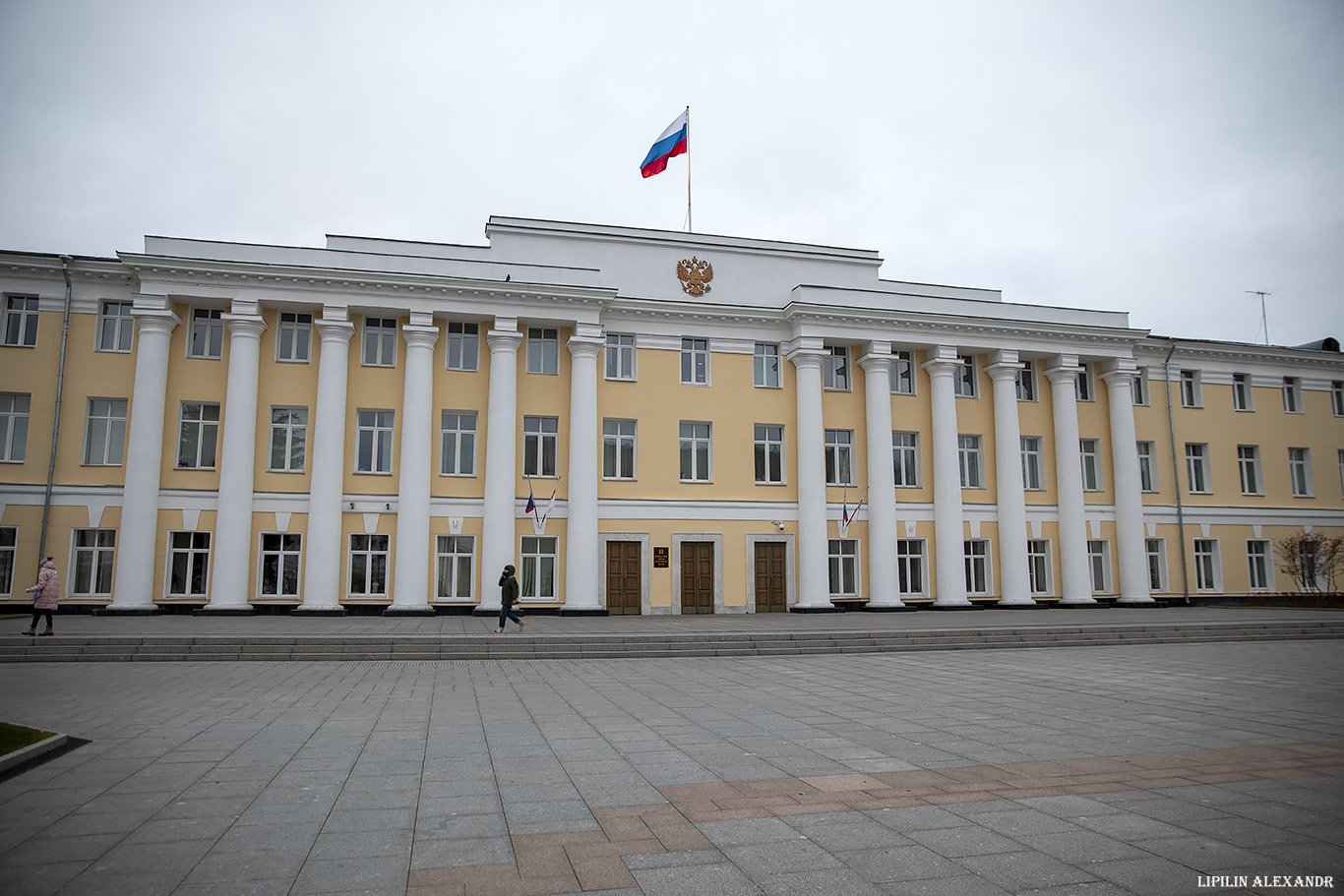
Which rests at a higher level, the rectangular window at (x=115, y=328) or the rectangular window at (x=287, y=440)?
the rectangular window at (x=115, y=328)

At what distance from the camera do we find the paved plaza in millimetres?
5406

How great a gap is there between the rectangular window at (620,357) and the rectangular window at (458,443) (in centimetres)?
519

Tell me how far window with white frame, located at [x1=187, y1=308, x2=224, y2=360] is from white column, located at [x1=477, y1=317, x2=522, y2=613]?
8.87m

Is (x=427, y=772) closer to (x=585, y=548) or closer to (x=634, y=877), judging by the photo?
(x=634, y=877)

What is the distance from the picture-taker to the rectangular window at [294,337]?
28641 millimetres

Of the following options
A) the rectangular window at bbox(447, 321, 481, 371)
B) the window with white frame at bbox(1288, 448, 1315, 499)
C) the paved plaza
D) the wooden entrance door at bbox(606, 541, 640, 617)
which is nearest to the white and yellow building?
the wooden entrance door at bbox(606, 541, 640, 617)

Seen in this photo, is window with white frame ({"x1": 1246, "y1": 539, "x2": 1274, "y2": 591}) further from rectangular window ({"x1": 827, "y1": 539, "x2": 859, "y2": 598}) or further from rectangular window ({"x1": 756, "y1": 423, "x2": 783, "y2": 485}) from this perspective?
rectangular window ({"x1": 756, "y1": 423, "x2": 783, "y2": 485})

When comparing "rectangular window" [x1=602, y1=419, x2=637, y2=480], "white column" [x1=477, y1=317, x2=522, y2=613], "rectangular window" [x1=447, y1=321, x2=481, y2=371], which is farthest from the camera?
"rectangular window" [x1=602, y1=419, x2=637, y2=480]

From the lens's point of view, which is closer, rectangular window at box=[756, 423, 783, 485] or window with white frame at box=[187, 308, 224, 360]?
window with white frame at box=[187, 308, 224, 360]

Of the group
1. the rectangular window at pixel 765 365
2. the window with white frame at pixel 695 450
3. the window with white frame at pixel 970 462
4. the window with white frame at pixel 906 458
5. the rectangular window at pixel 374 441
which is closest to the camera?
the rectangular window at pixel 374 441

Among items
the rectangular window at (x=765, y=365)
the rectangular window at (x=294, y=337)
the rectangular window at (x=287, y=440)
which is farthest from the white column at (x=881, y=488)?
the rectangular window at (x=287, y=440)

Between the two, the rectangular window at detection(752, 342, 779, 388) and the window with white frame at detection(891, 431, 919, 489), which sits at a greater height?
the rectangular window at detection(752, 342, 779, 388)

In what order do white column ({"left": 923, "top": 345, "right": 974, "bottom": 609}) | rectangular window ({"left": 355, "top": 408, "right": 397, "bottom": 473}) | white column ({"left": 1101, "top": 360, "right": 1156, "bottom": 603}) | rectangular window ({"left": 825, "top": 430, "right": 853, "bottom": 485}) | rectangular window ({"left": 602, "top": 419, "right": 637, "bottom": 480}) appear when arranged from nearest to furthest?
rectangular window ({"left": 355, "top": 408, "right": 397, "bottom": 473}) → rectangular window ({"left": 602, "top": 419, "right": 637, "bottom": 480}) → white column ({"left": 923, "top": 345, "right": 974, "bottom": 609}) → rectangular window ({"left": 825, "top": 430, "right": 853, "bottom": 485}) → white column ({"left": 1101, "top": 360, "right": 1156, "bottom": 603})

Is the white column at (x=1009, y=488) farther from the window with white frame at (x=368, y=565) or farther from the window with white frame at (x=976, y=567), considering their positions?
the window with white frame at (x=368, y=565)
